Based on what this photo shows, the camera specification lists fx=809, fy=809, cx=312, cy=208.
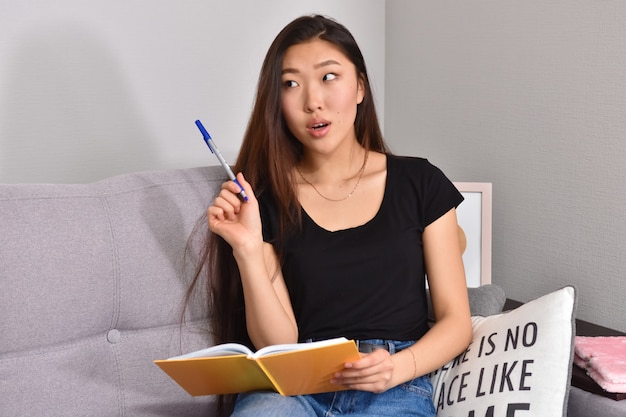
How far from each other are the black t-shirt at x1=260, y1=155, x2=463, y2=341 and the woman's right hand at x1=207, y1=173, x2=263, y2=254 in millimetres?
84

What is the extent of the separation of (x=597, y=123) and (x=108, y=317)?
3.85 feet

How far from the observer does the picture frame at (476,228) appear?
85.8 inches

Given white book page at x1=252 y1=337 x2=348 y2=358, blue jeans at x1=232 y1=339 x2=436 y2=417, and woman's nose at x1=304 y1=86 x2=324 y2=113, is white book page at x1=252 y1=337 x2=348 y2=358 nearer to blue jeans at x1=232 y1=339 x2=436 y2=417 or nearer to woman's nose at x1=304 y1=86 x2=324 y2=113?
blue jeans at x1=232 y1=339 x2=436 y2=417

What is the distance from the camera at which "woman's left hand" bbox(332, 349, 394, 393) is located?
1.32m

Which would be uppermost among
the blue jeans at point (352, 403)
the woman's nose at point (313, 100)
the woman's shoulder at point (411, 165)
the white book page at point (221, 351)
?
the woman's nose at point (313, 100)

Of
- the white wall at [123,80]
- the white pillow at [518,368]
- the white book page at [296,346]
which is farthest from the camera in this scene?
the white wall at [123,80]

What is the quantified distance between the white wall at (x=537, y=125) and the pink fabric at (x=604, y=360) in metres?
0.35

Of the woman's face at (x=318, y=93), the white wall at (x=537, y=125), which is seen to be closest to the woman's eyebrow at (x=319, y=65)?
the woman's face at (x=318, y=93)

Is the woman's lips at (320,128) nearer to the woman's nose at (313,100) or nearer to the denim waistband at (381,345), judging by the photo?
the woman's nose at (313,100)

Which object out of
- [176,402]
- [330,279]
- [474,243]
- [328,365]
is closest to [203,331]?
[176,402]

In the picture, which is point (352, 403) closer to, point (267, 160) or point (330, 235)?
point (330, 235)

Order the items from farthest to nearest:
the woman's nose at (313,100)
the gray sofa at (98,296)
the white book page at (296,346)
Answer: the woman's nose at (313,100) < the gray sofa at (98,296) < the white book page at (296,346)

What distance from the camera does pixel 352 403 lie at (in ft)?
4.72

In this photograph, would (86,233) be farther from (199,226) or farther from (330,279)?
(330,279)
